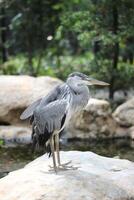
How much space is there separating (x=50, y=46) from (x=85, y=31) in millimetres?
4643

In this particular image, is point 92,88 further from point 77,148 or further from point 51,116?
point 51,116

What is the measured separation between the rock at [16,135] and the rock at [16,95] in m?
0.29

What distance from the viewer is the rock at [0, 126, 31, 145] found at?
11.5 m

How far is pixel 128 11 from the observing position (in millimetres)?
13109

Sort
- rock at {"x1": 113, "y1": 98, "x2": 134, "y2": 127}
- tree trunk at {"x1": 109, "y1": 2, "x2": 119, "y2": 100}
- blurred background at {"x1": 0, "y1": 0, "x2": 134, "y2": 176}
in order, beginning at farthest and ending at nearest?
tree trunk at {"x1": 109, "y1": 2, "x2": 119, "y2": 100} → rock at {"x1": 113, "y1": 98, "x2": 134, "y2": 127} → blurred background at {"x1": 0, "y1": 0, "x2": 134, "y2": 176}

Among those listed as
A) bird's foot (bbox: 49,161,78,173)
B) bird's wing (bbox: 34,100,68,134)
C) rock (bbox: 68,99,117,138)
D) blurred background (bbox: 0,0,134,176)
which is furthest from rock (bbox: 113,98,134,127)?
bird's wing (bbox: 34,100,68,134)

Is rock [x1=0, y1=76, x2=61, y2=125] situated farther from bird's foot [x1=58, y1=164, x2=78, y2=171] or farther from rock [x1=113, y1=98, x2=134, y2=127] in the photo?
bird's foot [x1=58, y1=164, x2=78, y2=171]

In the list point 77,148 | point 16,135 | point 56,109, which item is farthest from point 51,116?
point 16,135

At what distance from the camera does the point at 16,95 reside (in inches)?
467

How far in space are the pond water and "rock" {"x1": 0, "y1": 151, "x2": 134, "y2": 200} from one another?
230 cm

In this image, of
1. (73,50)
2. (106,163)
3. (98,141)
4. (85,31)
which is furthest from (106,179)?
(73,50)

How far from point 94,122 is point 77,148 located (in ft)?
3.81

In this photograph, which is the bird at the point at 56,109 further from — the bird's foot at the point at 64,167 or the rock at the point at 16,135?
the rock at the point at 16,135

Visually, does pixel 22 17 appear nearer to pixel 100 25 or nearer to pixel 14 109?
pixel 100 25
